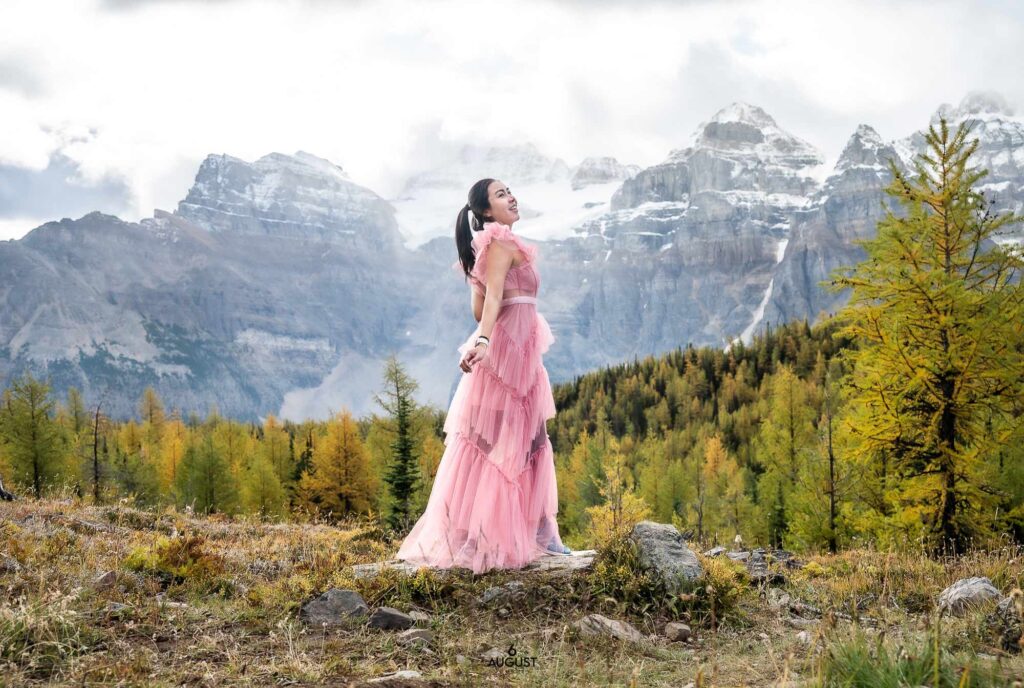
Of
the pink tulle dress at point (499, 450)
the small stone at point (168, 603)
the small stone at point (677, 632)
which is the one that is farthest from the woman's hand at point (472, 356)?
the small stone at point (168, 603)

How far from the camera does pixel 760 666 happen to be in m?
3.98

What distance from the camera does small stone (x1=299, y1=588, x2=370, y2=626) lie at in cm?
489

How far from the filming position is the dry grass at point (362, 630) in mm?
3682

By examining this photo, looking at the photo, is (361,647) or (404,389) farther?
(404,389)

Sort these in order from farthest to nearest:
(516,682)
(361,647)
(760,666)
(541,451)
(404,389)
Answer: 1. (404,389)
2. (541,451)
3. (361,647)
4. (760,666)
5. (516,682)

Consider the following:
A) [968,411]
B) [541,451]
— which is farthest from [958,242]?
[541,451]

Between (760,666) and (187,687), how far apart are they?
313cm

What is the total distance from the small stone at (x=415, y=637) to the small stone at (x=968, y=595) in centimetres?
368

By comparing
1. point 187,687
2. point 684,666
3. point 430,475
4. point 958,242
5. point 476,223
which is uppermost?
point 958,242

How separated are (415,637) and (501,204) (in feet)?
11.7

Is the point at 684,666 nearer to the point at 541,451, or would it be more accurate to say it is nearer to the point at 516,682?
the point at 516,682

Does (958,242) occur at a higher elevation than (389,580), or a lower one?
higher

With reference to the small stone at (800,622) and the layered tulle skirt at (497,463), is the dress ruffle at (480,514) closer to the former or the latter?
the layered tulle skirt at (497,463)

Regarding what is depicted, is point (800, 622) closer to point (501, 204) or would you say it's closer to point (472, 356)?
point (472, 356)
